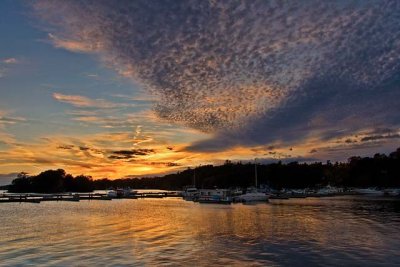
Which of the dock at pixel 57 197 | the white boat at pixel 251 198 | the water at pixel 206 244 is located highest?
the dock at pixel 57 197

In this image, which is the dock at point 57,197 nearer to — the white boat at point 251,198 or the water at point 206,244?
the white boat at point 251,198

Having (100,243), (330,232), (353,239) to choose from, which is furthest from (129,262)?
(330,232)

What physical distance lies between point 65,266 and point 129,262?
4.93 meters

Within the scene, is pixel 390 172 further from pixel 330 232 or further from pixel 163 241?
pixel 163 241

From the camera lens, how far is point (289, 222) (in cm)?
6353

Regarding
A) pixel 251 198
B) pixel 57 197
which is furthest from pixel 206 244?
pixel 57 197

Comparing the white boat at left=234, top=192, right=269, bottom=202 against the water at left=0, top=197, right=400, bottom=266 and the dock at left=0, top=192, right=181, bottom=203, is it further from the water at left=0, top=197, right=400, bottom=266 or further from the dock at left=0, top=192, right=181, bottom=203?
the water at left=0, top=197, right=400, bottom=266

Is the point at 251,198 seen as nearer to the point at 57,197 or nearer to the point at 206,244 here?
the point at 57,197

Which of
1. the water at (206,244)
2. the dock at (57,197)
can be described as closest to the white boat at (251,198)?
the dock at (57,197)

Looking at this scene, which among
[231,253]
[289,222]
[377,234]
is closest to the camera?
[231,253]

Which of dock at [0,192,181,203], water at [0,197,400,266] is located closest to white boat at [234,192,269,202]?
dock at [0,192,181,203]

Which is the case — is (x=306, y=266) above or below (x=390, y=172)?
below

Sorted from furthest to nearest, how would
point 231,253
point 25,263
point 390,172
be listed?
point 390,172, point 231,253, point 25,263

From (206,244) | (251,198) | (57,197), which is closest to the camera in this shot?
(206,244)
